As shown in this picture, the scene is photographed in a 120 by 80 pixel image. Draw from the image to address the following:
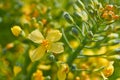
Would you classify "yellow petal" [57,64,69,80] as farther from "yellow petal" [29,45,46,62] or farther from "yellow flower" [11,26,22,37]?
"yellow flower" [11,26,22,37]

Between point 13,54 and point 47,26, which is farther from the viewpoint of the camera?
point 13,54

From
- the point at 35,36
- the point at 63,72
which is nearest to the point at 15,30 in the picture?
the point at 35,36

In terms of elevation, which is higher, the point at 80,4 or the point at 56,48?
the point at 80,4

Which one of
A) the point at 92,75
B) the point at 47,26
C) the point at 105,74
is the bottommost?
the point at 92,75

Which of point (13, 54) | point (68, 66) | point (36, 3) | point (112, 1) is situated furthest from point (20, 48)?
point (112, 1)

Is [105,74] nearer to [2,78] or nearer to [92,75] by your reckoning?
[92,75]

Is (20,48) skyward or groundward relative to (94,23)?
groundward

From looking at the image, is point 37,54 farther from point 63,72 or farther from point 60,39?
point 60,39

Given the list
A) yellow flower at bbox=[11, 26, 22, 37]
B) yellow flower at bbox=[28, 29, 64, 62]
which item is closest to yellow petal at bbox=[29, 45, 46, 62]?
yellow flower at bbox=[28, 29, 64, 62]
